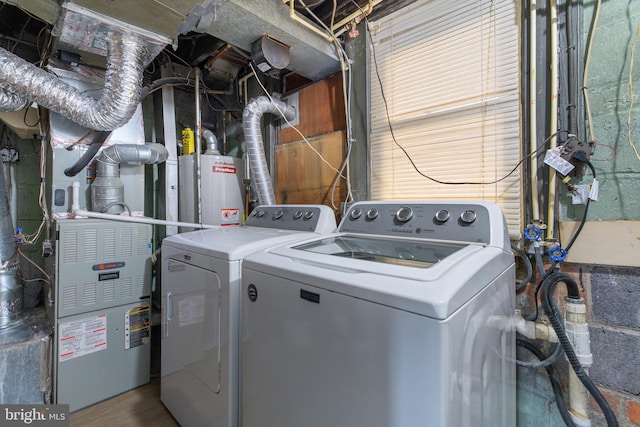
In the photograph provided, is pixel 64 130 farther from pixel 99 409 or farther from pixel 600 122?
pixel 600 122

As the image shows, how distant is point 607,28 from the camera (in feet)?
3.87

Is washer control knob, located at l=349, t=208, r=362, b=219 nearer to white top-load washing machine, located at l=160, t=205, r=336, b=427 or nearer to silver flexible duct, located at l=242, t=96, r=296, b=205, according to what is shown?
white top-load washing machine, located at l=160, t=205, r=336, b=427

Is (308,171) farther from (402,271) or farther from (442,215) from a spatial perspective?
(402,271)

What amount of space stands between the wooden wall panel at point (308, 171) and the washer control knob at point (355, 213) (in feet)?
1.74

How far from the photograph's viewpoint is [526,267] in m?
1.34

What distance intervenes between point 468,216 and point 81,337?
2387 millimetres

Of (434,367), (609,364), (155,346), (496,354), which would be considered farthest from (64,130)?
(609,364)

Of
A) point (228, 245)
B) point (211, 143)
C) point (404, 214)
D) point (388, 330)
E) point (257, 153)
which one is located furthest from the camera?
point (211, 143)

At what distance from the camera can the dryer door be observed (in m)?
1.25

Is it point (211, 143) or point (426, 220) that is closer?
point (426, 220)

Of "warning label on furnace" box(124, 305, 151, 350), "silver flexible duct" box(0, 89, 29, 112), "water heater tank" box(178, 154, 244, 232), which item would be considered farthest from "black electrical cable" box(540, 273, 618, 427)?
"silver flexible duct" box(0, 89, 29, 112)

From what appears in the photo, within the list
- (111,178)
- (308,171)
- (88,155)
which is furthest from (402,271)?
(88,155)

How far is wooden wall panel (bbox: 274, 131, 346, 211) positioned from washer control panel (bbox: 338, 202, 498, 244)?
2.01ft

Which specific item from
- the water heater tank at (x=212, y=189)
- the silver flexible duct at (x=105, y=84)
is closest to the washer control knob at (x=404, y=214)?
the water heater tank at (x=212, y=189)
